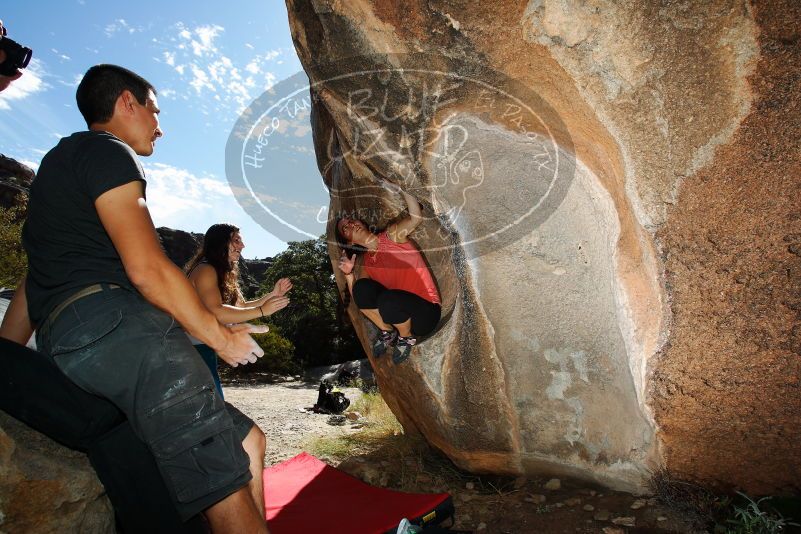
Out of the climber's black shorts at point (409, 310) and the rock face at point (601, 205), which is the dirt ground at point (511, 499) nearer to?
the rock face at point (601, 205)

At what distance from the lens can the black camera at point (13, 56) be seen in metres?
2.21

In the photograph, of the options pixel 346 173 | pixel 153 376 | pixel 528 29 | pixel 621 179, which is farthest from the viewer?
pixel 346 173

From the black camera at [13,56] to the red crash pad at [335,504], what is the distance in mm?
2347

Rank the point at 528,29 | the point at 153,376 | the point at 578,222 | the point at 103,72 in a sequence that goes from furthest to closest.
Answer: the point at 578,222 → the point at 528,29 → the point at 103,72 → the point at 153,376

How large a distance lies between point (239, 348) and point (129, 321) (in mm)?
324

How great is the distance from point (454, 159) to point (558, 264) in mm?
815

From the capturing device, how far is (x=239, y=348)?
1585 mm

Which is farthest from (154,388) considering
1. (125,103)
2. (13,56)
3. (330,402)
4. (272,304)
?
(330,402)

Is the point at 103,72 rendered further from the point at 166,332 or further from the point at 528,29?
the point at 528,29

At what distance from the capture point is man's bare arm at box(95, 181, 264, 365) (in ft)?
4.65

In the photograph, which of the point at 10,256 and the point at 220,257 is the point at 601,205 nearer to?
the point at 220,257

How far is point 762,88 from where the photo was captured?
6.85 feet

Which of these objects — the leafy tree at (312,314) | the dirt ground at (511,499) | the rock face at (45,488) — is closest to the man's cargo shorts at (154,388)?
the rock face at (45,488)

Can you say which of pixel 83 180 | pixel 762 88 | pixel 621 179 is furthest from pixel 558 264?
pixel 83 180
